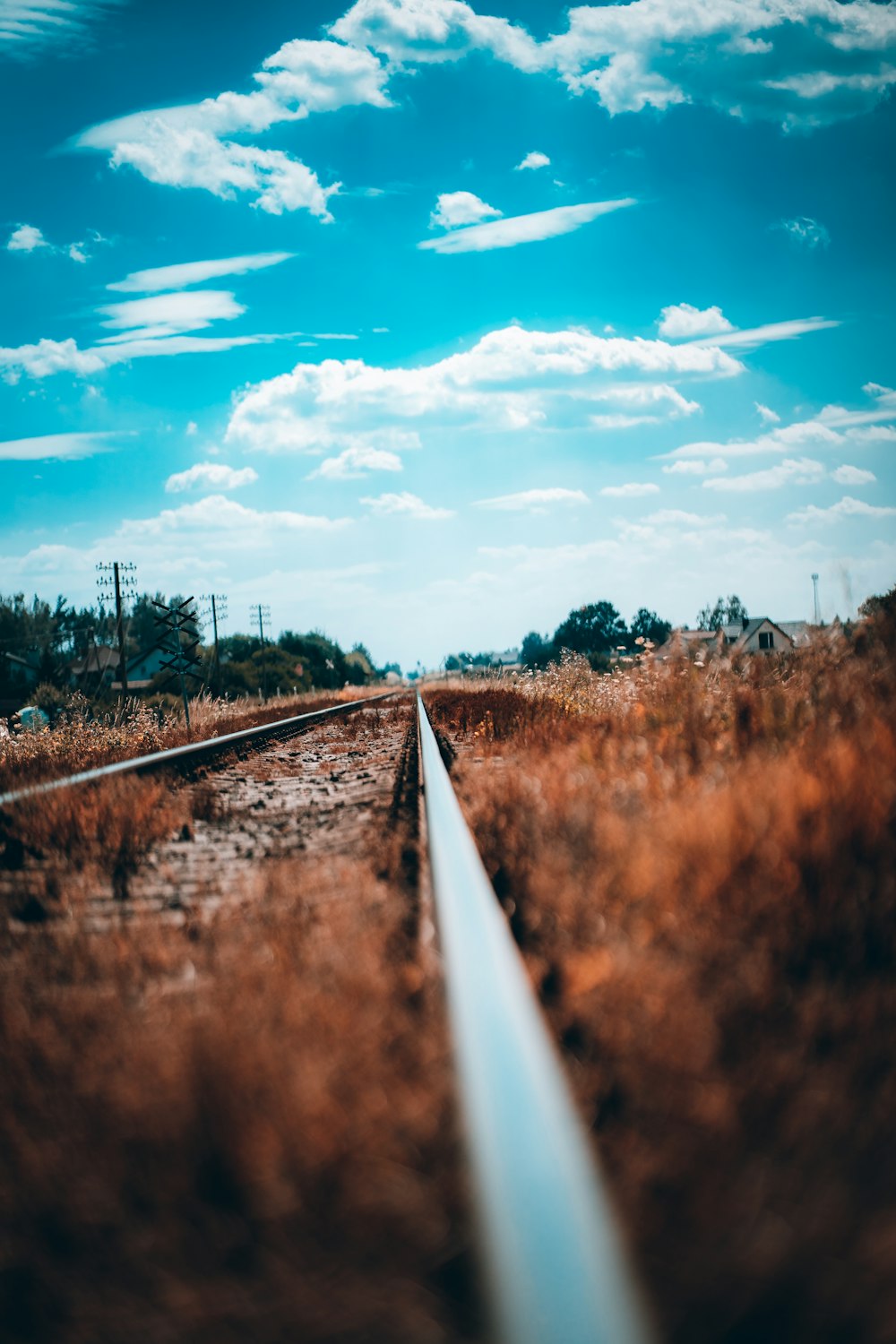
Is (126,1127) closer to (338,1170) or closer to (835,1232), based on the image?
(338,1170)

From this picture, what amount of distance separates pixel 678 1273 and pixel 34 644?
3814 inches

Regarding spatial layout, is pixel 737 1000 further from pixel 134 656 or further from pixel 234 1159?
pixel 134 656

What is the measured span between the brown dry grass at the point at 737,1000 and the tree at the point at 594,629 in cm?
11347

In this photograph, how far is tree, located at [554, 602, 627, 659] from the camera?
118 metres

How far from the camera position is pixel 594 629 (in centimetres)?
Result: 11969

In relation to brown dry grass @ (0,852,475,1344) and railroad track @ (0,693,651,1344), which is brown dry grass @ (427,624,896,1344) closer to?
railroad track @ (0,693,651,1344)

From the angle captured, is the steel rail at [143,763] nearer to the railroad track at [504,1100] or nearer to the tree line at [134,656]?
the railroad track at [504,1100]

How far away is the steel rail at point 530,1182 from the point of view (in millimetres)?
970

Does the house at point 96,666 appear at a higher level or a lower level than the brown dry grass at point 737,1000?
higher

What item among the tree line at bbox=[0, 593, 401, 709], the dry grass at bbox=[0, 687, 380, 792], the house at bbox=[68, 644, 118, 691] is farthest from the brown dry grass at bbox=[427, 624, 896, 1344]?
the house at bbox=[68, 644, 118, 691]

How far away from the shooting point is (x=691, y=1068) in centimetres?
151

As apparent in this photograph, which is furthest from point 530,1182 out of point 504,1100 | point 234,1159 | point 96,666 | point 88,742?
point 96,666

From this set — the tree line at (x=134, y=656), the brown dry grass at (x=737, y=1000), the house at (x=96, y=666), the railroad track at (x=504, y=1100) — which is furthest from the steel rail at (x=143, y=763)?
the house at (x=96, y=666)

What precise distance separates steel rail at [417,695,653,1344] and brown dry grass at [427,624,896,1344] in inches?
4.1
